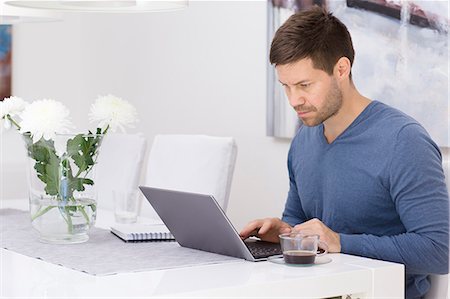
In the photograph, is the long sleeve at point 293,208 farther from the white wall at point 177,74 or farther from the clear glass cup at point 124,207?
the white wall at point 177,74

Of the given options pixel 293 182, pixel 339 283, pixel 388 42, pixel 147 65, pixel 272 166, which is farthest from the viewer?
pixel 147 65

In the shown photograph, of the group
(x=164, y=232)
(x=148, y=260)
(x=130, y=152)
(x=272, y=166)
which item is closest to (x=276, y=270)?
(x=148, y=260)

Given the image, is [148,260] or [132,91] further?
[132,91]

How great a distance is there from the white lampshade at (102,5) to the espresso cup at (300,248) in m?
0.77

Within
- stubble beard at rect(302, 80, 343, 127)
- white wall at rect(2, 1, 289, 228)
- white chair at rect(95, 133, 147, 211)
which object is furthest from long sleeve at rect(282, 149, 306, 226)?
white wall at rect(2, 1, 289, 228)

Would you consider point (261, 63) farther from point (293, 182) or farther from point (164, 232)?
point (164, 232)

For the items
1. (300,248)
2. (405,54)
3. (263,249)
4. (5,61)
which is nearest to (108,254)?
(263,249)

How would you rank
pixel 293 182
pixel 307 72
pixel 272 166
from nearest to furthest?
pixel 307 72, pixel 293 182, pixel 272 166

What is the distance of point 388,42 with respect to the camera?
11.9ft

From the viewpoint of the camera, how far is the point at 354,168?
2414 mm

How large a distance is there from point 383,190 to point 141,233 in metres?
0.65

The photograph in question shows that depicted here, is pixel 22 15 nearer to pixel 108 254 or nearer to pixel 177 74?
pixel 108 254

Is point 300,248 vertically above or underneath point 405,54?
underneath

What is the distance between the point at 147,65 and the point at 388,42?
71.1 inches
